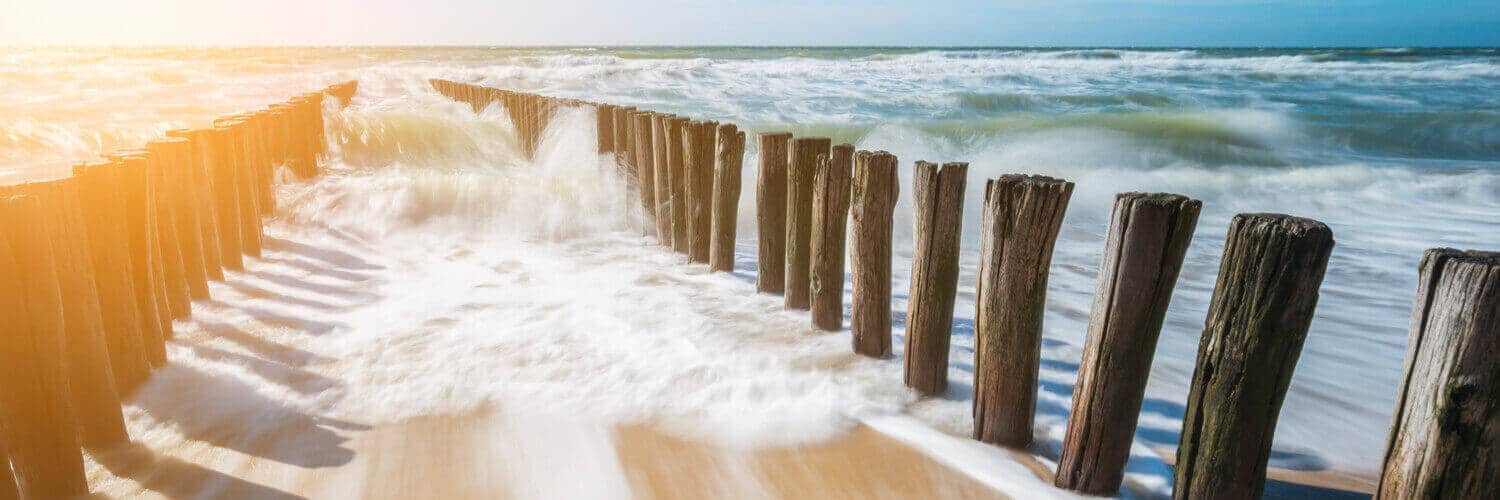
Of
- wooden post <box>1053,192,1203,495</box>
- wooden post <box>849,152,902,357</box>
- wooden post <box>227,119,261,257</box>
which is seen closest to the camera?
wooden post <box>1053,192,1203,495</box>

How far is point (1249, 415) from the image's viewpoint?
2.21 m

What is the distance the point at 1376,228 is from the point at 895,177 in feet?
22.3

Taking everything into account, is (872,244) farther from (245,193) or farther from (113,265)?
(245,193)

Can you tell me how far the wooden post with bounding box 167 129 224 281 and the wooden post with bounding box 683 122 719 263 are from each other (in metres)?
2.59

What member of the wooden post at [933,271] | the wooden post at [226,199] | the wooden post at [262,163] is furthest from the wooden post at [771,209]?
the wooden post at [262,163]

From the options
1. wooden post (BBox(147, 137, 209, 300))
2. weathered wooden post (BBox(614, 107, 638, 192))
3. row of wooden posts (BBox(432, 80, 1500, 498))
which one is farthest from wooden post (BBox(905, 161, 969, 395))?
weathered wooden post (BBox(614, 107, 638, 192))

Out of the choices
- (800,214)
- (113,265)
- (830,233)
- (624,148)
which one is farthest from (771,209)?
(624,148)

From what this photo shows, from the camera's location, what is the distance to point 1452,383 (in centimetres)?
182

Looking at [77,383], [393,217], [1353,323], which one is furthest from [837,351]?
[393,217]

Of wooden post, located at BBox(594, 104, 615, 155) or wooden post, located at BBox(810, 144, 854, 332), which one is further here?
wooden post, located at BBox(594, 104, 615, 155)

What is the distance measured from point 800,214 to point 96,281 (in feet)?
9.31

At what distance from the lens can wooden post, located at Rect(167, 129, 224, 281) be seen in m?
4.43

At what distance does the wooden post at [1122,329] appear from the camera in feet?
7.64

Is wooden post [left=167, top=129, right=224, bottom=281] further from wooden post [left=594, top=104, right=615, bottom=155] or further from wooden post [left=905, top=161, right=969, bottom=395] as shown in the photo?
wooden post [left=905, top=161, right=969, bottom=395]
